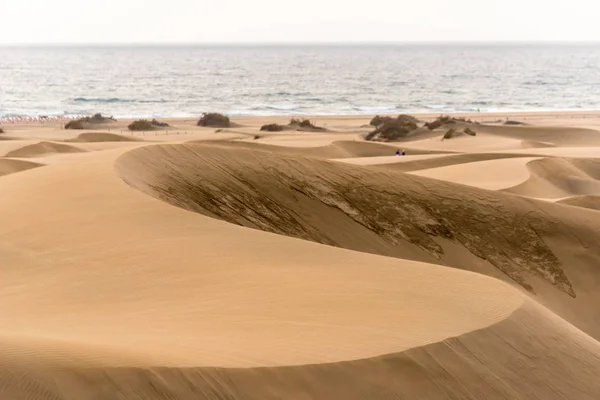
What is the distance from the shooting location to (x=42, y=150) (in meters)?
26.2

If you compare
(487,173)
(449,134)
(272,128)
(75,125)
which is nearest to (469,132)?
(449,134)

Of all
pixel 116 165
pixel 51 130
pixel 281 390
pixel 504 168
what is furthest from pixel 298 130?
pixel 281 390

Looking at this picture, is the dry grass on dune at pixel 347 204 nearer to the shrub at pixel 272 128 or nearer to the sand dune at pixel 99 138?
the sand dune at pixel 99 138

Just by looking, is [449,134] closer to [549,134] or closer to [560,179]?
[549,134]

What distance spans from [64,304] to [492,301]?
143 inches

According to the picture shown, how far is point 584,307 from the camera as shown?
1188 centimetres

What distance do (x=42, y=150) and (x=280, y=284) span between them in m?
20.5

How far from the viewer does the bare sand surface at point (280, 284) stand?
17.6 ft

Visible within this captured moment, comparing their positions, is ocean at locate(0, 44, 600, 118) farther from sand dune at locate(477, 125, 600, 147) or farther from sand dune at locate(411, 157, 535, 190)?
sand dune at locate(411, 157, 535, 190)

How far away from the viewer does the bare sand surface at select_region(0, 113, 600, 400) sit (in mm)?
5352

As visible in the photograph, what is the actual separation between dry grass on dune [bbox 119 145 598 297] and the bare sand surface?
0.04 meters

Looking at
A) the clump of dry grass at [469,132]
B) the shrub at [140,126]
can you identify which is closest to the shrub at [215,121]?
the shrub at [140,126]

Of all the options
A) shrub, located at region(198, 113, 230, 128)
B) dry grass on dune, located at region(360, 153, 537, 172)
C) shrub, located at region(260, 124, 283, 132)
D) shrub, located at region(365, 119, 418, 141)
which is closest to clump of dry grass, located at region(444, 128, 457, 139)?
shrub, located at region(365, 119, 418, 141)

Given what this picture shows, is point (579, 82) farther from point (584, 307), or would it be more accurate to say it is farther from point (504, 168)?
point (584, 307)
